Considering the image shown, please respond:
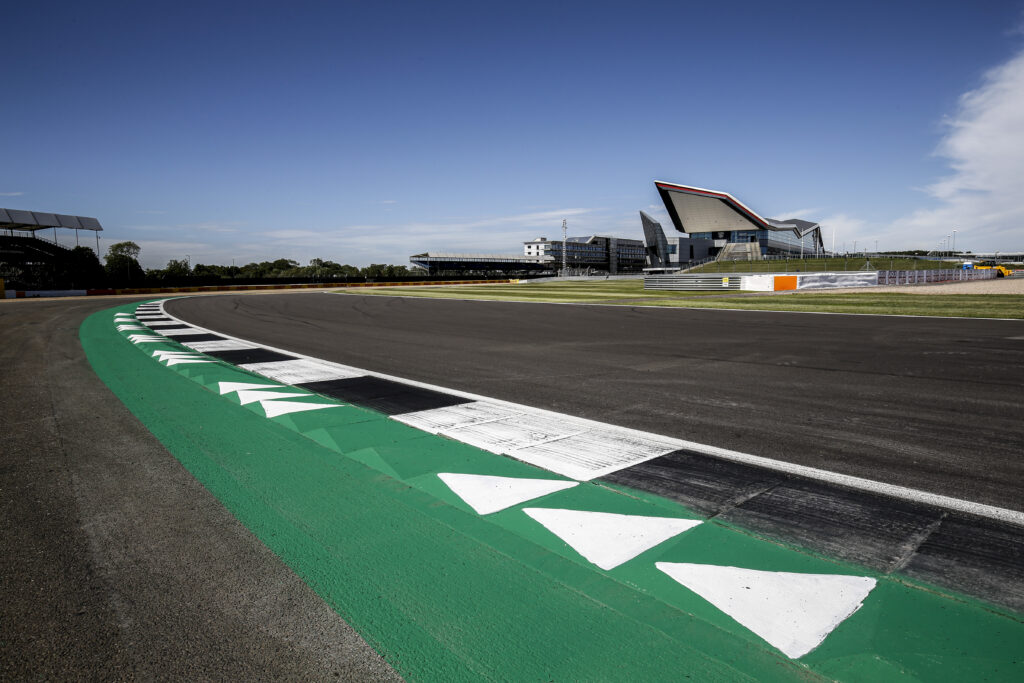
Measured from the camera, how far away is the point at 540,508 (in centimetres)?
324

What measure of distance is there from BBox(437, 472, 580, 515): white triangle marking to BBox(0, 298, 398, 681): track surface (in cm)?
114

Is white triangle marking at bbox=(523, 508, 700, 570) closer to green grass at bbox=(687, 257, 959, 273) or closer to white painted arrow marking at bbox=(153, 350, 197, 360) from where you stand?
white painted arrow marking at bbox=(153, 350, 197, 360)

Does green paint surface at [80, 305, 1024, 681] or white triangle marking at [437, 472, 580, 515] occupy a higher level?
white triangle marking at [437, 472, 580, 515]

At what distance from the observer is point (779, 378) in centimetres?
696

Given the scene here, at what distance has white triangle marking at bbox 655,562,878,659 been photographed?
2.14m

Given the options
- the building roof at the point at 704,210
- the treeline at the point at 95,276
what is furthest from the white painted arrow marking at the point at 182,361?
the building roof at the point at 704,210

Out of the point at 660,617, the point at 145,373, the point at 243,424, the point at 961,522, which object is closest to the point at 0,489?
the point at 243,424

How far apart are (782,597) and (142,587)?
9.12ft

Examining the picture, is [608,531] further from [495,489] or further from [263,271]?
[263,271]

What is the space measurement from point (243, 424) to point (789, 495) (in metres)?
4.54

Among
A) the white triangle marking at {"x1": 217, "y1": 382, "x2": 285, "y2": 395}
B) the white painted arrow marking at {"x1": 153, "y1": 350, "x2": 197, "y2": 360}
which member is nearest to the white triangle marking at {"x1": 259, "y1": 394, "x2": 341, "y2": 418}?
the white triangle marking at {"x1": 217, "y1": 382, "x2": 285, "y2": 395}

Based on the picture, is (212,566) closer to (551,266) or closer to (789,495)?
(789,495)

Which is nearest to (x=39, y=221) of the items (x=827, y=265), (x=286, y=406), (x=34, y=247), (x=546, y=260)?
(x=34, y=247)

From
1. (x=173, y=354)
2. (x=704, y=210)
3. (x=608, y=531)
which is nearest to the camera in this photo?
(x=608, y=531)
